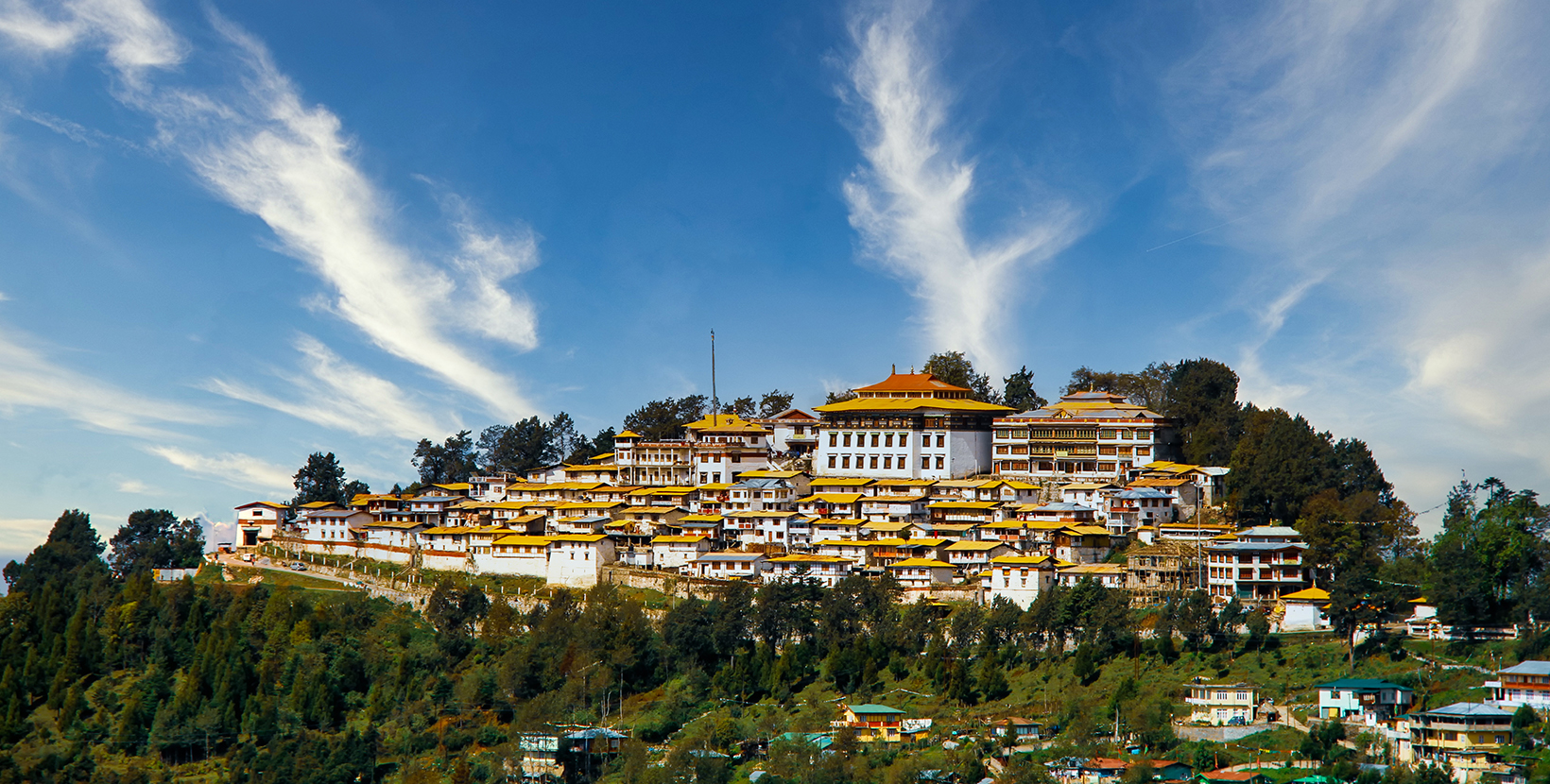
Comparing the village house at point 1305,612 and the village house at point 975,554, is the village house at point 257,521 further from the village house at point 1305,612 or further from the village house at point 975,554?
the village house at point 1305,612

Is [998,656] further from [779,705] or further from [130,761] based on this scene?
[130,761]

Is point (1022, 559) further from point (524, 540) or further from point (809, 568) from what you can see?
point (524, 540)

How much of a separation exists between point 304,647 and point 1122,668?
108 feet

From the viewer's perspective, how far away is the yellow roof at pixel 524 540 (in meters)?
60.2

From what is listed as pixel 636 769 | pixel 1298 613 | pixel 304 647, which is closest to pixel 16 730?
pixel 304 647

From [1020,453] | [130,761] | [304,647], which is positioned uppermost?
[1020,453]

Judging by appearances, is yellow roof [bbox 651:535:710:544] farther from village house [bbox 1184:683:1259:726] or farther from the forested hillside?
village house [bbox 1184:683:1259:726]

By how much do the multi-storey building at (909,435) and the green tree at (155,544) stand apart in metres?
33.1

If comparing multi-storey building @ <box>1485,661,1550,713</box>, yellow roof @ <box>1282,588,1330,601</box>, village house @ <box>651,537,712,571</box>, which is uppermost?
village house @ <box>651,537,712,571</box>

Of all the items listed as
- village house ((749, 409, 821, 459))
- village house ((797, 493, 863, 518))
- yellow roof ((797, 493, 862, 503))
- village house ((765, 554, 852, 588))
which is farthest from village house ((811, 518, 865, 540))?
village house ((749, 409, 821, 459))

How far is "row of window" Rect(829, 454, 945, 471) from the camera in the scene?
207 ft

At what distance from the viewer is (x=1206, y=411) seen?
62.5 meters

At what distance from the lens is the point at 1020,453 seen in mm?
60844

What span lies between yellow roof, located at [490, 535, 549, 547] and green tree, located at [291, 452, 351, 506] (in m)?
19.1
